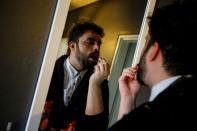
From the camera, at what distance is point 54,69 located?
1.17 metres

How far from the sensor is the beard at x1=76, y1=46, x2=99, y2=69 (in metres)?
1.24

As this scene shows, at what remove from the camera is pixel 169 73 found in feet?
2.97

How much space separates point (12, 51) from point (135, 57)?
697 millimetres

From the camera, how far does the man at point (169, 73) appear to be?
28.8 inches

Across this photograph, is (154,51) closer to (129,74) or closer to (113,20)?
(129,74)

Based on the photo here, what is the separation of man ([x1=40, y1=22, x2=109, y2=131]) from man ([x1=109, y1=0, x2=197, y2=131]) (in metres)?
0.28

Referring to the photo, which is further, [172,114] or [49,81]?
[49,81]

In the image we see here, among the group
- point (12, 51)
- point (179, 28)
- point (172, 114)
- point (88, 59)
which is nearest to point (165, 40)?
point (179, 28)

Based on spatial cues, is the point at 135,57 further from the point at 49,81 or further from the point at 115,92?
the point at 49,81

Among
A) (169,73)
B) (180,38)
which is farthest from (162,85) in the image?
(180,38)

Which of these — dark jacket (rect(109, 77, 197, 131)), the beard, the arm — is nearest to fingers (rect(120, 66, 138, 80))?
the arm

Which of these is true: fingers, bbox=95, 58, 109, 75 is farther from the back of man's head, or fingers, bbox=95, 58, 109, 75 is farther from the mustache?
the back of man's head

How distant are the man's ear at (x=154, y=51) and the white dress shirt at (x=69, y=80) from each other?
0.39 metres

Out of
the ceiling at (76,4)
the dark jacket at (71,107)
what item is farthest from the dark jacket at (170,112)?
the ceiling at (76,4)
